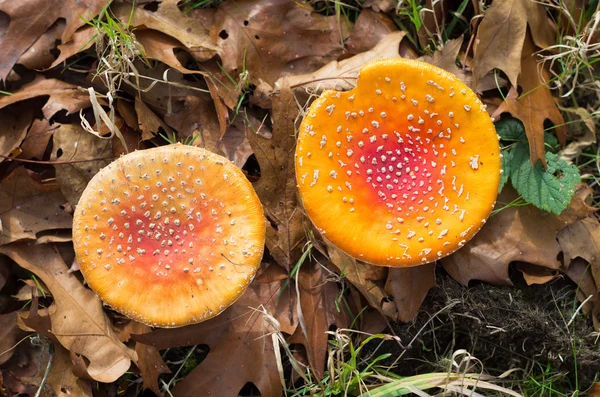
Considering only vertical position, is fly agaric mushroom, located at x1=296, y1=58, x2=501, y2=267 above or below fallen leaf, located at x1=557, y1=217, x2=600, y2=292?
above

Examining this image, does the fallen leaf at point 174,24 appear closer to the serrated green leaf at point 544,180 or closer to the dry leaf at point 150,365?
the dry leaf at point 150,365

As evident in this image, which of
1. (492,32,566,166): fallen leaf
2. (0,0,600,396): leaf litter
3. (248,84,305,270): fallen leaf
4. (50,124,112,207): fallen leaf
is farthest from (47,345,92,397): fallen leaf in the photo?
(492,32,566,166): fallen leaf

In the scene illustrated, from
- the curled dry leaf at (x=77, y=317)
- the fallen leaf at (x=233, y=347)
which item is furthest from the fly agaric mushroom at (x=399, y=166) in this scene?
the curled dry leaf at (x=77, y=317)

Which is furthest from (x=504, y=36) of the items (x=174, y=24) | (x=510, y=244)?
(x=174, y=24)

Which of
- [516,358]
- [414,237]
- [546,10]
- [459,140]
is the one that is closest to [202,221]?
[414,237]

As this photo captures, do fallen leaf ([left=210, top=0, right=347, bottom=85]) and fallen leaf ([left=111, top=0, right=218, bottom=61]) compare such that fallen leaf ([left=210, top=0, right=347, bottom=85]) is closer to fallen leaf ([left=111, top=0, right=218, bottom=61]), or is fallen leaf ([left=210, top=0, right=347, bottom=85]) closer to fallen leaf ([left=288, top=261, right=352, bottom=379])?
fallen leaf ([left=111, top=0, right=218, bottom=61])
